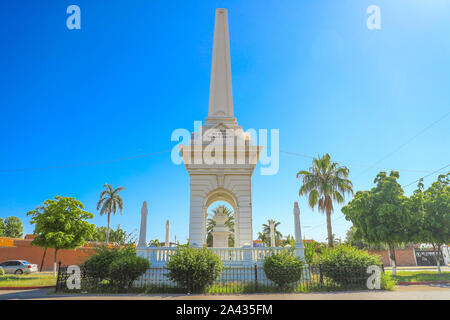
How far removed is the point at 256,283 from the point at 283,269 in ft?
3.98

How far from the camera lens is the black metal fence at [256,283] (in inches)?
450

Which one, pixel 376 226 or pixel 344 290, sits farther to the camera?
pixel 376 226

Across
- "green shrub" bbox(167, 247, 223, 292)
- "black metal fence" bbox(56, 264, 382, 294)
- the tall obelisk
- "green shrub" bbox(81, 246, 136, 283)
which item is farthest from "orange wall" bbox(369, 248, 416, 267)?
"green shrub" bbox(81, 246, 136, 283)

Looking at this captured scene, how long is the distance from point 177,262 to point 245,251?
13.5ft

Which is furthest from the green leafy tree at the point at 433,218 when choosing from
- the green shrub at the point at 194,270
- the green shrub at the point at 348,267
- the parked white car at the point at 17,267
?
the parked white car at the point at 17,267

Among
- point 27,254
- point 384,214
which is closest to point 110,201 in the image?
point 27,254

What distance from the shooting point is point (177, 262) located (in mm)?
11266

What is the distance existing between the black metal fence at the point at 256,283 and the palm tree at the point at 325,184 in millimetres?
15921

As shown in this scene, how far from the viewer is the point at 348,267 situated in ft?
39.7

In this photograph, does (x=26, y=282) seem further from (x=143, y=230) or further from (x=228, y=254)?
(x=228, y=254)

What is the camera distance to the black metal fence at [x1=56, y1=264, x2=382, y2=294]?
11422mm

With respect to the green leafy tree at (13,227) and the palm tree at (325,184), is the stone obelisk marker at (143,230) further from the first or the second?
the green leafy tree at (13,227)
